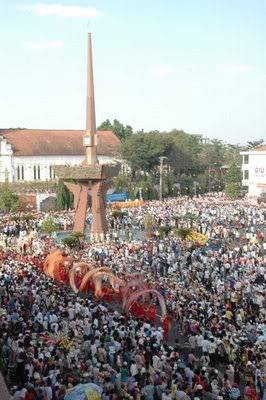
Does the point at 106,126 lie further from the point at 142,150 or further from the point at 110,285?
the point at 110,285

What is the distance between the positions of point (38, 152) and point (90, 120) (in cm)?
3421

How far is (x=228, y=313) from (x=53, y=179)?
55560 millimetres

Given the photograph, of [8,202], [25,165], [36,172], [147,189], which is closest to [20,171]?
[25,165]

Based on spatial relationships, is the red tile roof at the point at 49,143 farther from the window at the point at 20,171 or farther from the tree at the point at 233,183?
the tree at the point at 233,183

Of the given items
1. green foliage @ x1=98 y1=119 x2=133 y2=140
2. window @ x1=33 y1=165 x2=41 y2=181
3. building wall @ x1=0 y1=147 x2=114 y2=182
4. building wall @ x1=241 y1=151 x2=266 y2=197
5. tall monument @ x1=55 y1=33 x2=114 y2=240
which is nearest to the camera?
tall monument @ x1=55 y1=33 x2=114 y2=240

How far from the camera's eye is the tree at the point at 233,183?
66.9 metres

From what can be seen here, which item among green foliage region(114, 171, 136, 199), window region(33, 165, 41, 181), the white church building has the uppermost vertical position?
the white church building

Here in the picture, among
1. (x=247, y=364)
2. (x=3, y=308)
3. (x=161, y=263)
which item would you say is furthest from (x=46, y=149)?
(x=247, y=364)

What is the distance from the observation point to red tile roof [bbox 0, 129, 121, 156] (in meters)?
72.4

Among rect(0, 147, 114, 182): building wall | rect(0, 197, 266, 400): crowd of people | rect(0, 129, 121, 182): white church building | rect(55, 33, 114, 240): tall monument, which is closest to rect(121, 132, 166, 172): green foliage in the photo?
rect(0, 129, 121, 182): white church building

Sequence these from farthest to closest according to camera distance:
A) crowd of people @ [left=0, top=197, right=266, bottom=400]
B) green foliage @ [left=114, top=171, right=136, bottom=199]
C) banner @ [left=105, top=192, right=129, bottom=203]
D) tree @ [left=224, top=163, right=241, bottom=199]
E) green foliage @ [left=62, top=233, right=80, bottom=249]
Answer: tree @ [left=224, top=163, right=241, bottom=199]
green foliage @ [left=114, top=171, right=136, bottom=199]
banner @ [left=105, top=192, right=129, bottom=203]
green foliage @ [left=62, top=233, right=80, bottom=249]
crowd of people @ [left=0, top=197, right=266, bottom=400]

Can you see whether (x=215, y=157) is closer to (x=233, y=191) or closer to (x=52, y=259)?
(x=233, y=191)

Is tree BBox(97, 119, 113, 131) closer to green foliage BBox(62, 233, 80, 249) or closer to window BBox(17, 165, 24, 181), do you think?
window BBox(17, 165, 24, 181)

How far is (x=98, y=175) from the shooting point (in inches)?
1511
